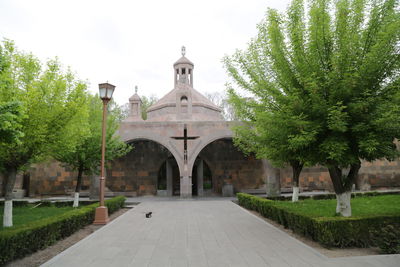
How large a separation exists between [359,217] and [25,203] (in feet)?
49.8

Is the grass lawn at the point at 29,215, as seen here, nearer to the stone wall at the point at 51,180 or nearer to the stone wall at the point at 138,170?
the stone wall at the point at 51,180

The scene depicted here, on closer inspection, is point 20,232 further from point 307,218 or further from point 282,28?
point 282,28

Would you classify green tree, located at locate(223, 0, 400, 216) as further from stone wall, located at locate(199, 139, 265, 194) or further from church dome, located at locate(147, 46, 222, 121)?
church dome, located at locate(147, 46, 222, 121)

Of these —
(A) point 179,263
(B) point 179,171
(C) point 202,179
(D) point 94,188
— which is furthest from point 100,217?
(C) point 202,179

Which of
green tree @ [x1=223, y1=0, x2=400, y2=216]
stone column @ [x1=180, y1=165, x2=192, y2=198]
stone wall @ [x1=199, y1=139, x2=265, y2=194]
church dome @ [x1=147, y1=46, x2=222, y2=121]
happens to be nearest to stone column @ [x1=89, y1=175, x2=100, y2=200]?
stone column @ [x1=180, y1=165, x2=192, y2=198]

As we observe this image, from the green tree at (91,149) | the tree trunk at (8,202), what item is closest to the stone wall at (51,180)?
the green tree at (91,149)

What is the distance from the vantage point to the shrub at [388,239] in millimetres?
5363

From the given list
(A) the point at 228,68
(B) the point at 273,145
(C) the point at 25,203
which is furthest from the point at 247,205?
(C) the point at 25,203

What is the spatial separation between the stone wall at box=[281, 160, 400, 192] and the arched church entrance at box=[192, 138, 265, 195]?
2336 millimetres

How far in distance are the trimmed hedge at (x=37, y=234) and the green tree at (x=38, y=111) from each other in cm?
157

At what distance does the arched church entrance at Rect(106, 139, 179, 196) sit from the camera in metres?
20.0

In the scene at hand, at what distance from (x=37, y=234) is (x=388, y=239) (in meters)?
7.94

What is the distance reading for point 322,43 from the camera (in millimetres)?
6301

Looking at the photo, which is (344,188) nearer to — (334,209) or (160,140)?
(334,209)
